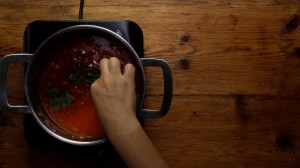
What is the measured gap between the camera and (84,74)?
2.30 ft

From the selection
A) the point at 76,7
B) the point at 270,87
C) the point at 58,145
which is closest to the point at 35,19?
the point at 76,7

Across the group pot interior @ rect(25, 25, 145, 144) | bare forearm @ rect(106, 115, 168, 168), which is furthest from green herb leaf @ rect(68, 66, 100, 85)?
bare forearm @ rect(106, 115, 168, 168)

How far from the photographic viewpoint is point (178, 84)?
80cm

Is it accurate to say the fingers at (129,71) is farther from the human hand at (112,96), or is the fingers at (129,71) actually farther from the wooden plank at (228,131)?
the wooden plank at (228,131)

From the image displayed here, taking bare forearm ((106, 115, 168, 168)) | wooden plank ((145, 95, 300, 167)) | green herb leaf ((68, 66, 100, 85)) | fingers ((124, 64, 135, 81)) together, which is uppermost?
fingers ((124, 64, 135, 81))

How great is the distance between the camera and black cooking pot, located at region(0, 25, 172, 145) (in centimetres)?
66

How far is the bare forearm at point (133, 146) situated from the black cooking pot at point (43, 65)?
5 cm

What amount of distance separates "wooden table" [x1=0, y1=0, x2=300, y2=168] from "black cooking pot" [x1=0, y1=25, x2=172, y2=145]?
0.36ft

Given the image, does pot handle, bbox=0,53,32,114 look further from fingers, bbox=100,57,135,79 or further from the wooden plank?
the wooden plank

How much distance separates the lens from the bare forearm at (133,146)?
62 cm

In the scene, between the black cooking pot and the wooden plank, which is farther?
the wooden plank

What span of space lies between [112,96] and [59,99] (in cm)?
12

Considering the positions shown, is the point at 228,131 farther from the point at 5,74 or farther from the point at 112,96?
the point at 5,74

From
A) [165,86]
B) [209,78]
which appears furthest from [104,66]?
[209,78]
